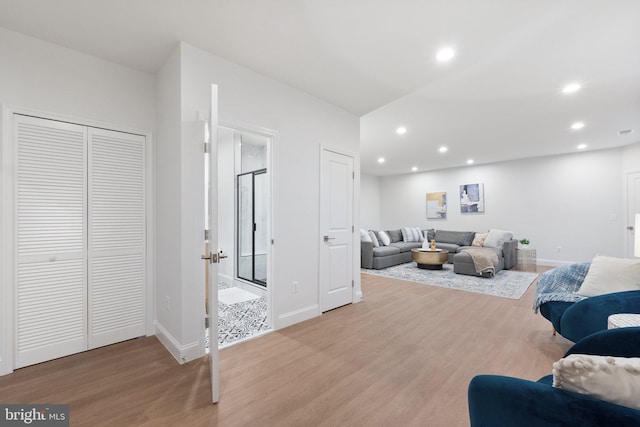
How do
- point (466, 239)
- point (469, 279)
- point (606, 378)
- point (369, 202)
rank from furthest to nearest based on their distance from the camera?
point (369, 202)
point (466, 239)
point (469, 279)
point (606, 378)

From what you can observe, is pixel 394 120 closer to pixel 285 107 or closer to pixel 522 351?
pixel 285 107

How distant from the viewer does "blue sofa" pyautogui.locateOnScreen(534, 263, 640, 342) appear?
202cm

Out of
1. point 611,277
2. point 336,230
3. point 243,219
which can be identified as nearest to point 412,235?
point 336,230

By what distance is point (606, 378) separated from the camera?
794mm

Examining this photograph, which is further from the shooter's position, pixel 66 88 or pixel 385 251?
pixel 385 251

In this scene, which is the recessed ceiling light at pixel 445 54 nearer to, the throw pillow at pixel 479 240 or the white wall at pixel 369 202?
the throw pillow at pixel 479 240

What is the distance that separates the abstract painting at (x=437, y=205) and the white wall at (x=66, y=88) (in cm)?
787

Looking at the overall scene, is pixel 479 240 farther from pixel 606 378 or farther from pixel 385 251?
pixel 606 378

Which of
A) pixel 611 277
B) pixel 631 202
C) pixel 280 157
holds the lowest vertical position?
pixel 611 277

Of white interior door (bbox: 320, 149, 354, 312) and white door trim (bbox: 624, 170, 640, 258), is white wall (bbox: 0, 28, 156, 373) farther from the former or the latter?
white door trim (bbox: 624, 170, 640, 258)

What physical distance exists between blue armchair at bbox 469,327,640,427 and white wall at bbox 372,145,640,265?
6917 millimetres

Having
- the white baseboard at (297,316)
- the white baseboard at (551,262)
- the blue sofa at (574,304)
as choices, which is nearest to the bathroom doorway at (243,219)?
the white baseboard at (297,316)

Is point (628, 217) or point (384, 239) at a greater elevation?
point (628, 217)

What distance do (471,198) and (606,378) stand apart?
26.0ft
